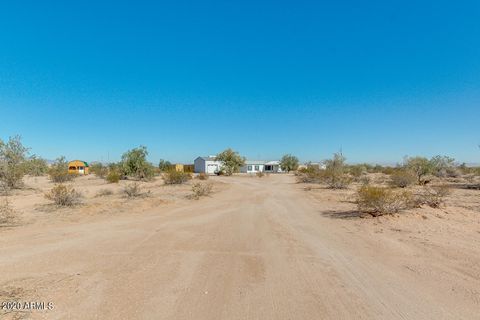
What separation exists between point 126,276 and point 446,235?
340 inches

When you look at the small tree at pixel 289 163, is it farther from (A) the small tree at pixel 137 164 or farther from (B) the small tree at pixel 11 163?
(B) the small tree at pixel 11 163

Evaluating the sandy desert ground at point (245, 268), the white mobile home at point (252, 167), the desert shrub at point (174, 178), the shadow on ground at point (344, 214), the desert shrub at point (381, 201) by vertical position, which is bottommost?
the sandy desert ground at point (245, 268)

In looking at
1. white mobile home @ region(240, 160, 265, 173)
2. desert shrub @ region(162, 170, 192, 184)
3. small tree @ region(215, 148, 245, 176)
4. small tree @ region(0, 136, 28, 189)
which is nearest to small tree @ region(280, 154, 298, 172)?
white mobile home @ region(240, 160, 265, 173)

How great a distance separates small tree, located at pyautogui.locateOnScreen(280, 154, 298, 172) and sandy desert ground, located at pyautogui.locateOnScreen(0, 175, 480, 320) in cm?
6757

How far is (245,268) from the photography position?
570 cm

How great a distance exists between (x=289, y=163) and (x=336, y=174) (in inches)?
2092

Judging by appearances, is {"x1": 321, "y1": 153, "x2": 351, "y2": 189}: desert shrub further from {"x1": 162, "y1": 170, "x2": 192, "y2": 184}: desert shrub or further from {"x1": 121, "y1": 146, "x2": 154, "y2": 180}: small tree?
→ {"x1": 121, "y1": 146, "x2": 154, "y2": 180}: small tree

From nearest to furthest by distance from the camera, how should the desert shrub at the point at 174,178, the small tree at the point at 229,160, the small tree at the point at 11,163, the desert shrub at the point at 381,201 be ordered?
the desert shrub at the point at 381,201 → the small tree at the point at 11,163 → the desert shrub at the point at 174,178 → the small tree at the point at 229,160

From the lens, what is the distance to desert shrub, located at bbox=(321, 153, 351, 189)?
81.0 ft

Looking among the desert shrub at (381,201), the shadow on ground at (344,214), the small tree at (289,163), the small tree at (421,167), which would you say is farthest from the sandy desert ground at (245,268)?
the small tree at (289,163)

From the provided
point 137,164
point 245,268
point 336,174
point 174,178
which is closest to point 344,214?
point 245,268

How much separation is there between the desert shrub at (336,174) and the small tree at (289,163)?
47753 mm

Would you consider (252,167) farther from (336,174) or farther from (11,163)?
(11,163)

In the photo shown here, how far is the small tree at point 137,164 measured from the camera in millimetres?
35344
